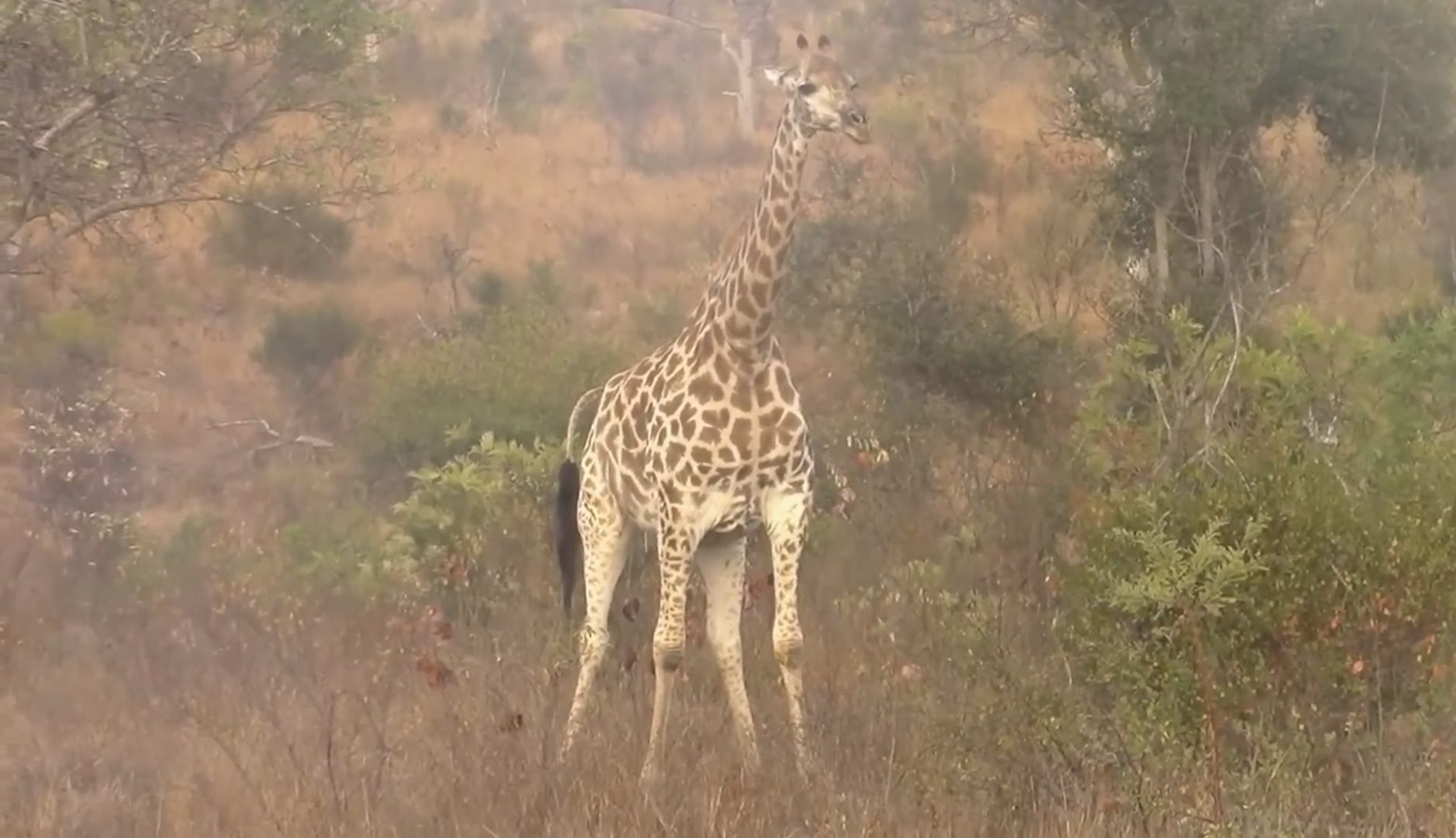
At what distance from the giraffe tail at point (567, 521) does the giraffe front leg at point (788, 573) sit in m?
1.34

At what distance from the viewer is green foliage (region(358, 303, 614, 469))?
1097 cm

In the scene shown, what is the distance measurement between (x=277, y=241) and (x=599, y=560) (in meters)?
12.6

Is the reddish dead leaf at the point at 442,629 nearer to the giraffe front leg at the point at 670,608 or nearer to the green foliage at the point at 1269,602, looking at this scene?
the giraffe front leg at the point at 670,608

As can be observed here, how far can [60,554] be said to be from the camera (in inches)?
439

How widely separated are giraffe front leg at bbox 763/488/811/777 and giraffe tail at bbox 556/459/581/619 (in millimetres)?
1339

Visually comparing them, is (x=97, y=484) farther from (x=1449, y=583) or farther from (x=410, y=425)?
(x=1449, y=583)

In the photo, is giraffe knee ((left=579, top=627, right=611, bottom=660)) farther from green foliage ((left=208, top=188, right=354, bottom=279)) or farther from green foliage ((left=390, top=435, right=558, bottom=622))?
green foliage ((left=208, top=188, right=354, bottom=279))

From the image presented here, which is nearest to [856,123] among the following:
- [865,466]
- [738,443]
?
[738,443]

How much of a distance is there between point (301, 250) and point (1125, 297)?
950cm

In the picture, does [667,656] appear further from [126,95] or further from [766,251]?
[126,95]

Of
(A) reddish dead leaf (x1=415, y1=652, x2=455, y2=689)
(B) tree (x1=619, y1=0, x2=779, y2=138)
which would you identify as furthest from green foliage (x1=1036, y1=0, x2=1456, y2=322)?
(B) tree (x1=619, y1=0, x2=779, y2=138)

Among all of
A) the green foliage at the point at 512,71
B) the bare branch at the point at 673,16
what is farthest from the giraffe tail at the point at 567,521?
the bare branch at the point at 673,16

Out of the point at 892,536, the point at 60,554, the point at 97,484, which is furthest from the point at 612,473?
the point at 97,484

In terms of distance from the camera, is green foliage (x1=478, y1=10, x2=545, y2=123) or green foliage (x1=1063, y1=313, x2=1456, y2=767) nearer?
green foliage (x1=1063, y1=313, x2=1456, y2=767)
